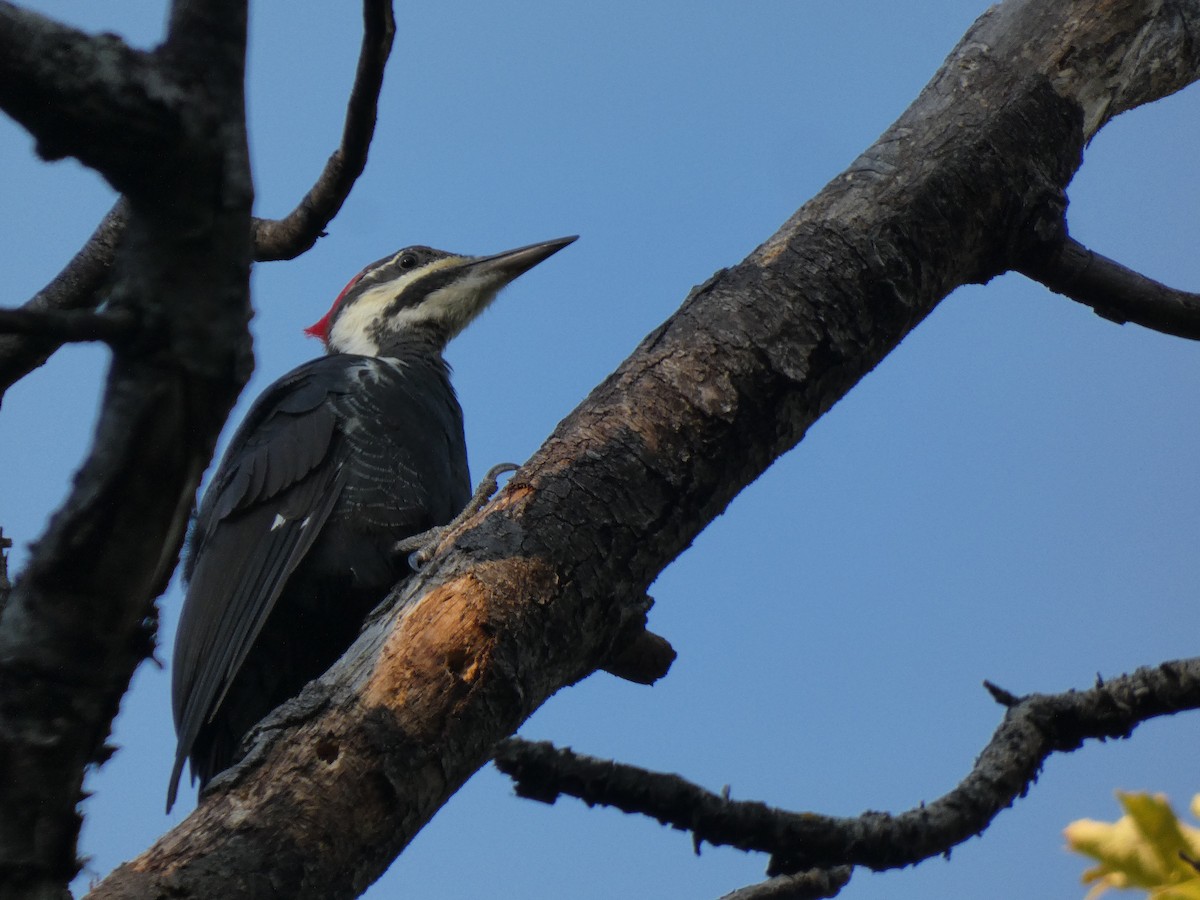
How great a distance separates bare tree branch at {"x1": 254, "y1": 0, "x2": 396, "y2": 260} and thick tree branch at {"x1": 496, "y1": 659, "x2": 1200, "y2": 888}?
1192 mm

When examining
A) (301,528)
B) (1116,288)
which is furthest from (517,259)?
(1116,288)

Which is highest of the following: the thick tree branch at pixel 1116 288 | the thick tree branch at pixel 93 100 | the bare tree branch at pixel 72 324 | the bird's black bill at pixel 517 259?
the bird's black bill at pixel 517 259

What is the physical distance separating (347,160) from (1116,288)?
1904 mm

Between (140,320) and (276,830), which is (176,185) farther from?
(276,830)

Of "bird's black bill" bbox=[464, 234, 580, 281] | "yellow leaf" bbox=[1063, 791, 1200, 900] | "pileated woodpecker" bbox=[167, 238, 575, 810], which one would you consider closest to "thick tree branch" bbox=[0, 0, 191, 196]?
"yellow leaf" bbox=[1063, 791, 1200, 900]

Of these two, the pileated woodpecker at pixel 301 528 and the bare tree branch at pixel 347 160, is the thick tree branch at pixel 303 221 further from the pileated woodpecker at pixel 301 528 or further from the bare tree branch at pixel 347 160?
the pileated woodpecker at pixel 301 528

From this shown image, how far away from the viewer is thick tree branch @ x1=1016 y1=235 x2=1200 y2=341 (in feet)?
10.3

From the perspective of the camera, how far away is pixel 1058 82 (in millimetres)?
3127

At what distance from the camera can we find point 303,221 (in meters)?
3.12

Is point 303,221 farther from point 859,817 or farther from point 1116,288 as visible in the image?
point 1116,288

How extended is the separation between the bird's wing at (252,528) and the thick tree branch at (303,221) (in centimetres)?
83

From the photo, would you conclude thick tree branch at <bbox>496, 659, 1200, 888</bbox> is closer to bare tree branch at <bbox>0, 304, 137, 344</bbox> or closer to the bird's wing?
the bird's wing

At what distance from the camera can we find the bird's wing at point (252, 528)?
3.57m

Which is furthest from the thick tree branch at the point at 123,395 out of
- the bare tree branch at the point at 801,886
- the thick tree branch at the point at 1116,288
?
the thick tree branch at the point at 1116,288
